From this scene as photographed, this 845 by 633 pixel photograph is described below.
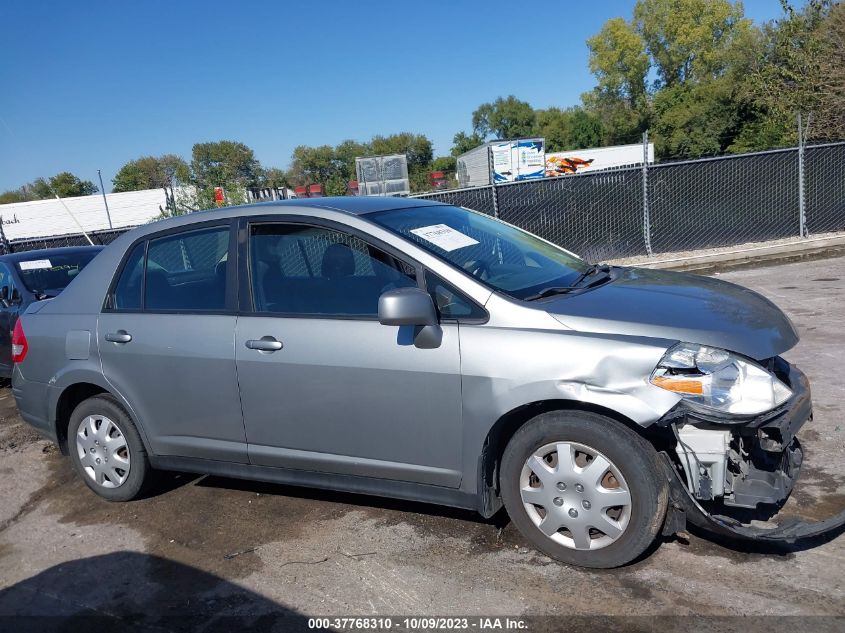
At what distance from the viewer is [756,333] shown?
324 cm

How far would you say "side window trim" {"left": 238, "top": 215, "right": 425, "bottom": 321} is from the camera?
3.58m

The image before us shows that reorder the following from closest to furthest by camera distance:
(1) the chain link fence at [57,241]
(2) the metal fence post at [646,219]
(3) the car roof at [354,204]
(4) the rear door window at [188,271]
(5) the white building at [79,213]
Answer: (3) the car roof at [354,204] → (4) the rear door window at [188,271] → (2) the metal fence post at [646,219] → (1) the chain link fence at [57,241] → (5) the white building at [79,213]

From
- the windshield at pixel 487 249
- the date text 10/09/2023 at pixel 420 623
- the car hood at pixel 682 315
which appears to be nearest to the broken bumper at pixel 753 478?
the car hood at pixel 682 315

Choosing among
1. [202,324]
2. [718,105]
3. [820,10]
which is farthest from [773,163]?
[718,105]

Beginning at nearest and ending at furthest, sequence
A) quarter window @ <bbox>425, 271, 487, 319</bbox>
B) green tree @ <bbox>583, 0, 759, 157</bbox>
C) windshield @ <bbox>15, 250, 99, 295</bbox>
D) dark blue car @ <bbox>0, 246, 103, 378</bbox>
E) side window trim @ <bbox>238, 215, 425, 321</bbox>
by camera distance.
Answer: quarter window @ <bbox>425, 271, 487, 319</bbox> < side window trim @ <bbox>238, 215, 425, 321</bbox> < dark blue car @ <bbox>0, 246, 103, 378</bbox> < windshield @ <bbox>15, 250, 99, 295</bbox> < green tree @ <bbox>583, 0, 759, 157</bbox>

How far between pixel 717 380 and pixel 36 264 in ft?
24.4

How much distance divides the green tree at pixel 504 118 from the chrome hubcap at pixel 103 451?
99662 millimetres

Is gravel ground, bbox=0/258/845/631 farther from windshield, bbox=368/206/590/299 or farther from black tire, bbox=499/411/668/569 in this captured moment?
windshield, bbox=368/206/590/299

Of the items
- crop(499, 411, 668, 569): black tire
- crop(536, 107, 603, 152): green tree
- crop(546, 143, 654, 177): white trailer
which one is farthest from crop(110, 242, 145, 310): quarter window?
crop(536, 107, 603, 152): green tree

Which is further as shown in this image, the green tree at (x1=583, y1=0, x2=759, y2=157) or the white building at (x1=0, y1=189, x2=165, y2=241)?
the green tree at (x1=583, y1=0, x2=759, y2=157)

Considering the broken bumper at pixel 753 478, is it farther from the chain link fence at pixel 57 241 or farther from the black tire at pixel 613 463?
the chain link fence at pixel 57 241

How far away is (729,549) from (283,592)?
83.2 inches

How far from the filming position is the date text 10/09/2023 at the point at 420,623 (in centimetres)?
294

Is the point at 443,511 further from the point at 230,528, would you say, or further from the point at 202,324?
the point at 202,324
